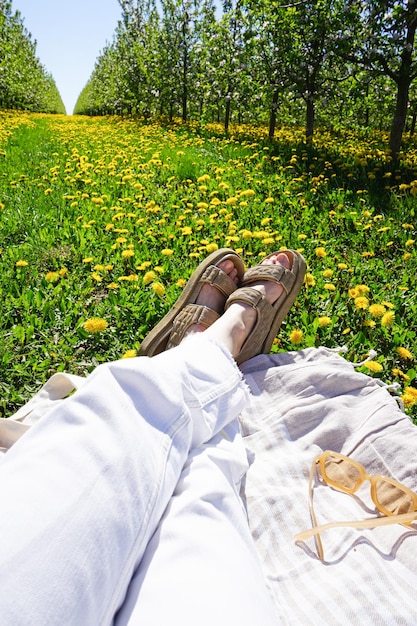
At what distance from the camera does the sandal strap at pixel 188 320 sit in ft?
6.24

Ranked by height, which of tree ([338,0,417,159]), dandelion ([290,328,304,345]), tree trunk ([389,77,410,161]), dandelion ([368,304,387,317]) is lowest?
dandelion ([290,328,304,345])

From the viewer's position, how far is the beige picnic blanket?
2.72 feet

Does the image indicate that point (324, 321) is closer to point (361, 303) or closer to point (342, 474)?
point (361, 303)

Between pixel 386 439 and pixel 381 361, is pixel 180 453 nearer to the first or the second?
pixel 386 439

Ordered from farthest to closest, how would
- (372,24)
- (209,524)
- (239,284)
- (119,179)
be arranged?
(372,24) → (119,179) → (239,284) → (209,524)

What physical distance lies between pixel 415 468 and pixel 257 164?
5.00 metres

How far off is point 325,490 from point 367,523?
0.53ft

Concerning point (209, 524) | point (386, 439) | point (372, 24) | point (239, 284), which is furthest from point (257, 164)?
point (209, 524)

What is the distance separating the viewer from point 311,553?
956 mm

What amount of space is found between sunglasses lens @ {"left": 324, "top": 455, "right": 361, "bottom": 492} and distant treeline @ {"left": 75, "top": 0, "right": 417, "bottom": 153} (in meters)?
3.92

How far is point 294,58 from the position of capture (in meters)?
7.23

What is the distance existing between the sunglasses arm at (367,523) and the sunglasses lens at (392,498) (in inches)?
2.5

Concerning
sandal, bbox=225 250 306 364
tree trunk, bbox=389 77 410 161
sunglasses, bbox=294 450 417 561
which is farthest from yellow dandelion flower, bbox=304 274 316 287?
tree trunk, bbox=389 77 410 161

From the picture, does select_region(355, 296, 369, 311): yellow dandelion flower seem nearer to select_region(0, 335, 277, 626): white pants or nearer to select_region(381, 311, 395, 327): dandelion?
select_region(381, 311, 395, 327): dandelion
